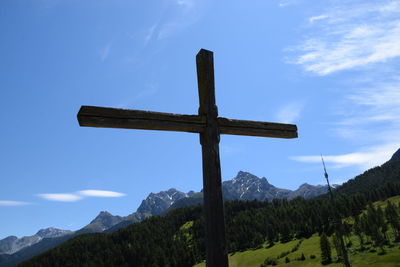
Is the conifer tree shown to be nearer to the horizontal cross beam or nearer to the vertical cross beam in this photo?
the horizontal cross beam

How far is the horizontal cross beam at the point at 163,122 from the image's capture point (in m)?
4.66

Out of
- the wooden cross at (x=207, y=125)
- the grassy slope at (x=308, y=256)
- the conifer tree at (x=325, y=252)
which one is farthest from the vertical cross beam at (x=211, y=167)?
the conifer tree at (x=325, y=252)

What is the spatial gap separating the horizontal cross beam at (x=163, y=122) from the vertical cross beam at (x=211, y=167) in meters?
0.19

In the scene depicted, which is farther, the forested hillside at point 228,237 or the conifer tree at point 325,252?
the forested hillside at point 228,237

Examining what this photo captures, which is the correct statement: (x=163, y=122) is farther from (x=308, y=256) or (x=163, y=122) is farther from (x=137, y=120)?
(x=308, y=256)

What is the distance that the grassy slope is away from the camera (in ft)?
334

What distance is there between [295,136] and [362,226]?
483ft

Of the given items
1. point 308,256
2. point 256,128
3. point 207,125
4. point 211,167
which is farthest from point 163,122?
point 308,256

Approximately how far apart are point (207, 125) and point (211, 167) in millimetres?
767

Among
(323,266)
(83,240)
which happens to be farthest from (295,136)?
(83,240)

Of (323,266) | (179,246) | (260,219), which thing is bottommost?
(323,266)

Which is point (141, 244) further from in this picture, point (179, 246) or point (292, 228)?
point (292, 228)

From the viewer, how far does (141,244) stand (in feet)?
584

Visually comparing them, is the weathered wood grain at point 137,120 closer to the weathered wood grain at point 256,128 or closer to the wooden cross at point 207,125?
the wooden cross at point 207,125
